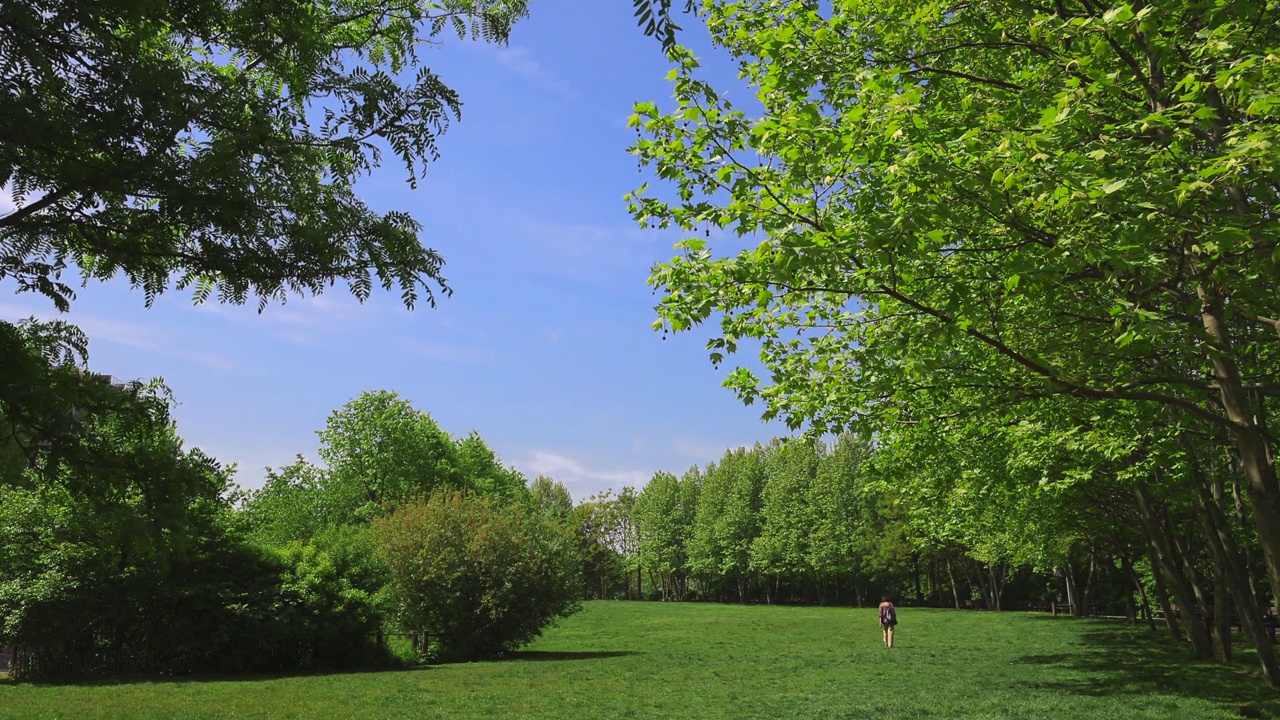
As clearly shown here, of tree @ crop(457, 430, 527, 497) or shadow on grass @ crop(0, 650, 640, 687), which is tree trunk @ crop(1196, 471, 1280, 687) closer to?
shadow on grass @ crop(0, 650, 640, 687)

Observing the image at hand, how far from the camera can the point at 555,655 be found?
93.4 ft

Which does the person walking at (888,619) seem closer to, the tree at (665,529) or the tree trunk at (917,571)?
the tree trunk at (917,571)

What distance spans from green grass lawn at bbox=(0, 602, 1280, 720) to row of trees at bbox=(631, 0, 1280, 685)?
5.53 metres

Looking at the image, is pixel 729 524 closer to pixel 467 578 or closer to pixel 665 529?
pixel 665 529

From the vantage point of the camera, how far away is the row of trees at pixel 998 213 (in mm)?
6395

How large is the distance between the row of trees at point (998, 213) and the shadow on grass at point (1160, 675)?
584 centimetres

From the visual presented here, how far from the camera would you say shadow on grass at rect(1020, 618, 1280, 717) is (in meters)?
15.0

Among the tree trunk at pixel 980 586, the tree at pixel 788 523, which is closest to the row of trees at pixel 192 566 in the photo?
the tree trunk at pixel 980 586

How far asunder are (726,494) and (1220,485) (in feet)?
233

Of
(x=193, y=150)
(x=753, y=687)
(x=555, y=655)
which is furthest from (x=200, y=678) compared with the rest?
(x=193, y=150)

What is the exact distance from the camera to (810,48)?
364 inches

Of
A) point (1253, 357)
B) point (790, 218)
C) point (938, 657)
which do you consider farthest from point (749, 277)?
point (938, 657)

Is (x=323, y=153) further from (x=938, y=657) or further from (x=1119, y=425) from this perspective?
(x=938, y=657)

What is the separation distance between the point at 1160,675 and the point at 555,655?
18.4 metres
